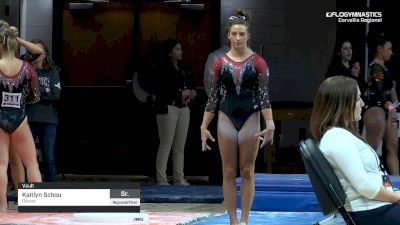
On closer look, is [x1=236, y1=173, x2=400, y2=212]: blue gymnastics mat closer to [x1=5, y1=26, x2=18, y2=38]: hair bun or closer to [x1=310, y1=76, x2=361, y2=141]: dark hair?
[x1=5, y1=26, x2=18, y2=38]: hair bun

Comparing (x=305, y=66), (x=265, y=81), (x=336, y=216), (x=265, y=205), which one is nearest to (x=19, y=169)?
(x=265, y=205)

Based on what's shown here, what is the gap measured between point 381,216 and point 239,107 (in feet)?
8.73

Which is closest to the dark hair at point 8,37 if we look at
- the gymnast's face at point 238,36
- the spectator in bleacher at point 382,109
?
the gymnast's face at point 238,36

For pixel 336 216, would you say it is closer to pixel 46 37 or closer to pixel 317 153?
pixel 317 153

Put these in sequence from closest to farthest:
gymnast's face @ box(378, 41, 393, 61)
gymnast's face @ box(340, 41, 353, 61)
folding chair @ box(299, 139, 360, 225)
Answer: folding chair @ box(299, 139, 360, 225), gymnast's face @ box(378, 41, 393, 61), gymnast's face @ box(340, 41, 353, 61)

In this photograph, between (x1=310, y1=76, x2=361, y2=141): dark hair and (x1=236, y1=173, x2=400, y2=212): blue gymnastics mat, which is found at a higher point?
(x1=310, y1=76, x2=361, y2=141): dark hair

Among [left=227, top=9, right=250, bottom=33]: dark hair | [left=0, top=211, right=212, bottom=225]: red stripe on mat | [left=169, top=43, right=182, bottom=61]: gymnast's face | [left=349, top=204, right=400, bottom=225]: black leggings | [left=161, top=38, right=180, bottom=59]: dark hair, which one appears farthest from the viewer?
[left=161, top=38, right=180, bottom=59]: dark hair

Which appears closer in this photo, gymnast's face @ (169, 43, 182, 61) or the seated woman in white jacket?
the seated woman in white jacket

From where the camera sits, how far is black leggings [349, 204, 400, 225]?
4676 millimetres

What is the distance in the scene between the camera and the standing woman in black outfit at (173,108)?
1130cm

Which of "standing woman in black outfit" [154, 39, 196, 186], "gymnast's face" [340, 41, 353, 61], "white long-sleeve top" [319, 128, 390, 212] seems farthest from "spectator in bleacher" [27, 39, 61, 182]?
"white long-sleeve top" [319, 128, 390, 212]

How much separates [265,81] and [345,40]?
428 centimetres

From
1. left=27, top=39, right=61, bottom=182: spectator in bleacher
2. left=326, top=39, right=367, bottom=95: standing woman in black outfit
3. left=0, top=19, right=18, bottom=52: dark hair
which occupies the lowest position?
left=27, top=39, right=61, bottom=182: spectator in bleacher

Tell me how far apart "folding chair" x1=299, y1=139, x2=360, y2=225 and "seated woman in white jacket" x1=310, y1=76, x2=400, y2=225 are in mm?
36
